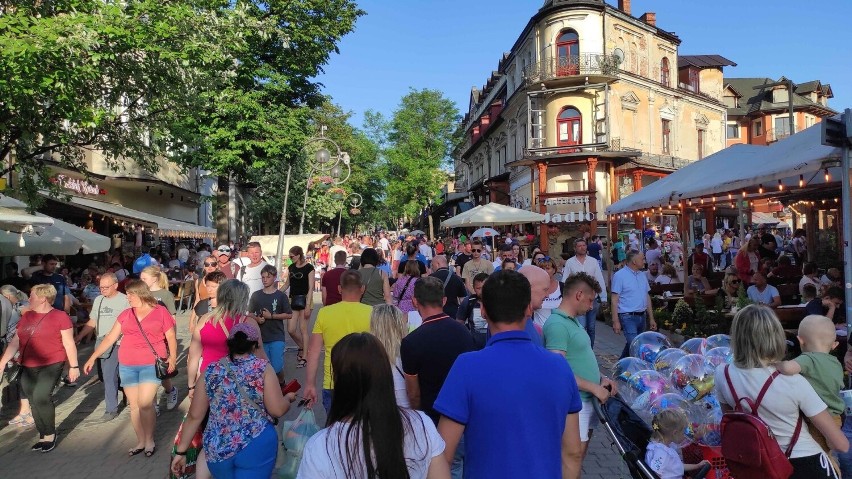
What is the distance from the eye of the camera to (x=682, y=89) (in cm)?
3888

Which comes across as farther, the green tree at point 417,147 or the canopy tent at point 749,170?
the green tree at point 417,147

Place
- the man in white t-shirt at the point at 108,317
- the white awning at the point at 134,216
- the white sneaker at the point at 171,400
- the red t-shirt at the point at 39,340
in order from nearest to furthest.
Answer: the red t-shirt at the point at 39,340 → the man in white t-shirt at the point at 108,317 → the white sneaker at the point at 171,400 → the white awning at the point at 134,216

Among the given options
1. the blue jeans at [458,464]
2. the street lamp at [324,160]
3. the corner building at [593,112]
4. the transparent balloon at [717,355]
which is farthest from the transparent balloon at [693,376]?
the corner building at [593,112]

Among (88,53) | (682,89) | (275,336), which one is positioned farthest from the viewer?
(682,89)

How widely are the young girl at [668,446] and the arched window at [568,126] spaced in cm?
3023

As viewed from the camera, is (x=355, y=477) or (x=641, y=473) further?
(x=641, y=473)

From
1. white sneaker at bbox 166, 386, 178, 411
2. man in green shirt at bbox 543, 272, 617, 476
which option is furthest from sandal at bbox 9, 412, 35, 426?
man in green shirt at bbox 543, 272, 617, 476

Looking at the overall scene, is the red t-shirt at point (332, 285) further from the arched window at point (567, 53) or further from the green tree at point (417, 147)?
the green tree at point (417, 147)

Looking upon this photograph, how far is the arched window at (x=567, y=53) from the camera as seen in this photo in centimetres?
3253

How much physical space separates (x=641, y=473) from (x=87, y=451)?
17.6 ft

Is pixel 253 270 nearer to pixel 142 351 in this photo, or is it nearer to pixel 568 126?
pixel 142 351

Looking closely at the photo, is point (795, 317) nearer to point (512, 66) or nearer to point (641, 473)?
point (641, 473)

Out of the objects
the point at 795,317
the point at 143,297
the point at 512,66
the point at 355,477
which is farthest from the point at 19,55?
the point at 512,66

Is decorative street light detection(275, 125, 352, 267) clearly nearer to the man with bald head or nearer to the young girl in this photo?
the man with bald head
